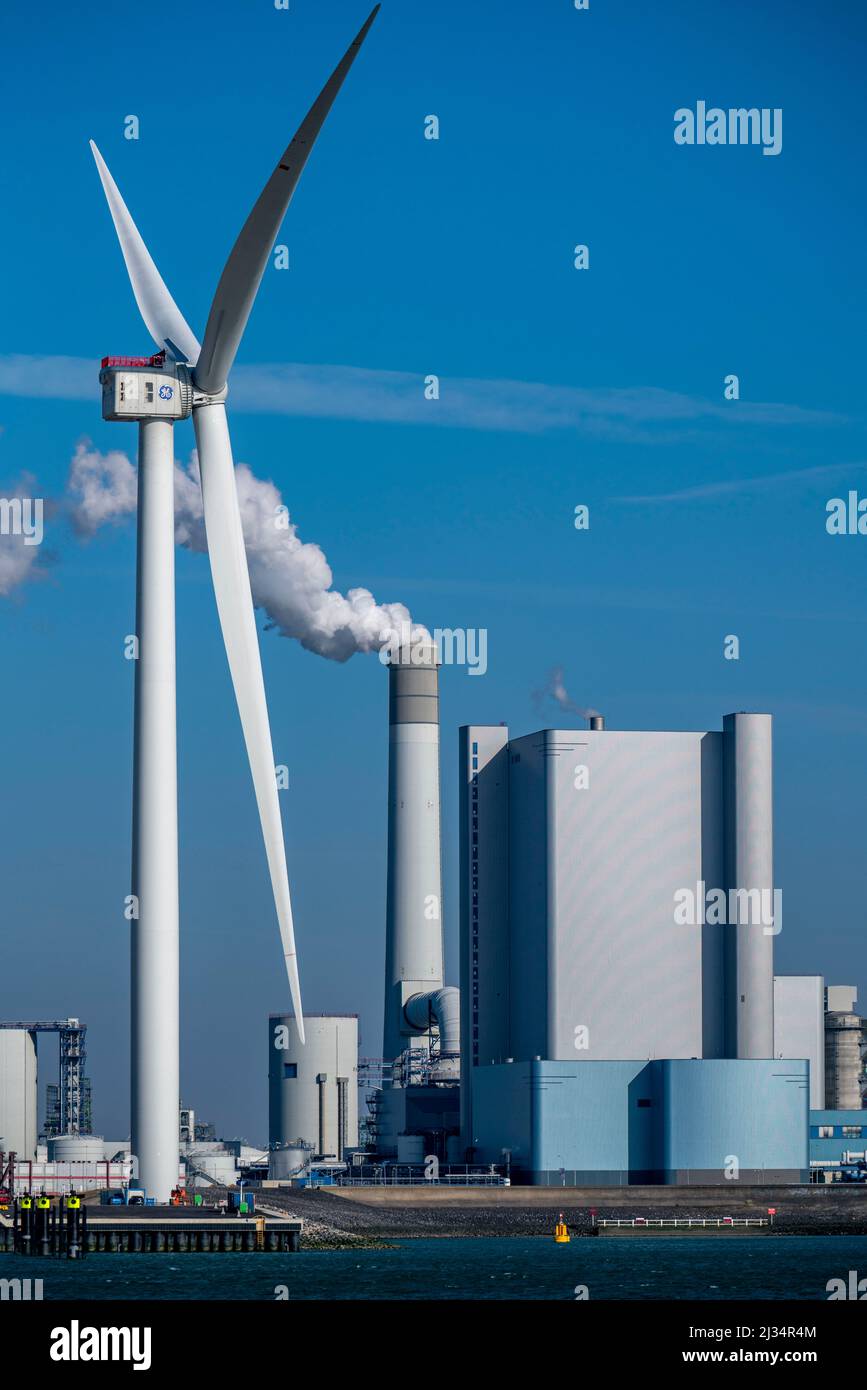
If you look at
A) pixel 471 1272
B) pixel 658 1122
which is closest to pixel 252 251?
pixel 471 1272

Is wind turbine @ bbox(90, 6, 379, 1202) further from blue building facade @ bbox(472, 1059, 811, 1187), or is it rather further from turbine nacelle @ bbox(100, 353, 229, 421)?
blue building facade @ bbox(472, 1059, 811, 1187)

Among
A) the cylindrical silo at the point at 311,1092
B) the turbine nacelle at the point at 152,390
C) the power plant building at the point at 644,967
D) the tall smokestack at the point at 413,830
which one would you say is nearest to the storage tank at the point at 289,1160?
the cylindrical silo at the point at 311,1092

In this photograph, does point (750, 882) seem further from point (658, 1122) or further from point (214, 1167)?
point (214, 1167)

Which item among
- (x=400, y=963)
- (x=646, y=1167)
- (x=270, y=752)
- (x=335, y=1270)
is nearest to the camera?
(x=270, y=752)

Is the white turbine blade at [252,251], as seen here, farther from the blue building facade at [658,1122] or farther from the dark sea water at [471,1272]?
the blue building facade at [658,1122]

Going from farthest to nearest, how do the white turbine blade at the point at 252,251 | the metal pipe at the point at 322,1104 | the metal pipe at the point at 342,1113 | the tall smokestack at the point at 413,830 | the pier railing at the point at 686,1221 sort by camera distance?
the metal pipe at the point at 342,1113, the metal pipe at the point at 322,1104, the tall smokestack at the point at 413,830, the pier railing at the point at 686,1221, the white turbine blade at the point at 252,251
